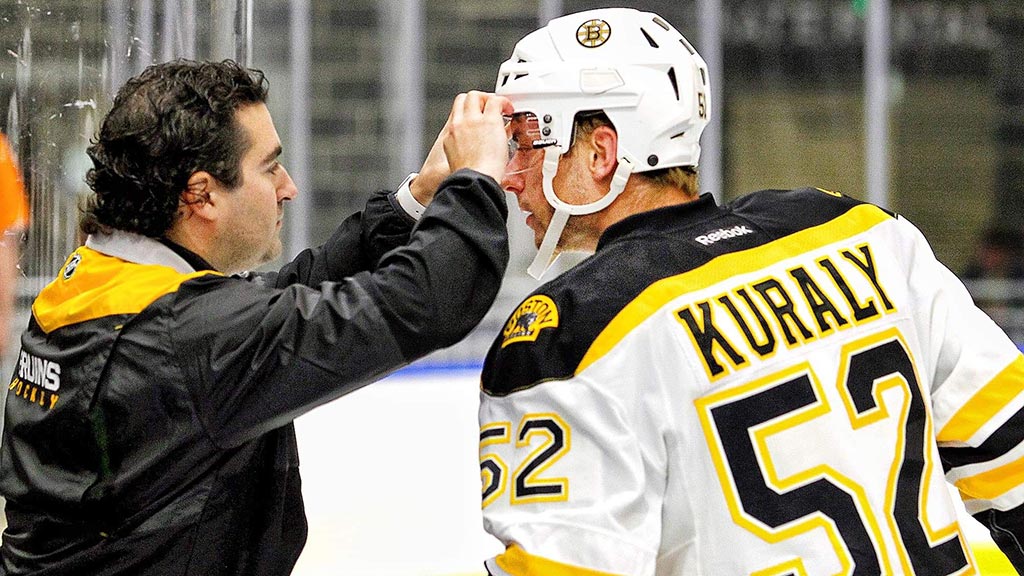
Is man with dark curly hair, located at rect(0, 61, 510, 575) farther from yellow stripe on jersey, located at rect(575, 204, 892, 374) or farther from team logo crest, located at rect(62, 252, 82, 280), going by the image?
yellow stripe on jersey, located at rect(575, 204, 892, 374)

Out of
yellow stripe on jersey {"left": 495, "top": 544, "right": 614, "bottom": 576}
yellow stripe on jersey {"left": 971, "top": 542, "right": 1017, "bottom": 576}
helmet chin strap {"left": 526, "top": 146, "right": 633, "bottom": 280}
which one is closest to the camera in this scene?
yellow stripe on jersey {"left": 495, "top": 544, "right": 614, "bottom": 576}

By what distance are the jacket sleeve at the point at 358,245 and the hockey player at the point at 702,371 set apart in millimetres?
274

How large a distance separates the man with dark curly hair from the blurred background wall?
12.6 ft

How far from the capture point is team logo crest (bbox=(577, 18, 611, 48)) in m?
1.65

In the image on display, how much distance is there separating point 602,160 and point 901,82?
7.63 m

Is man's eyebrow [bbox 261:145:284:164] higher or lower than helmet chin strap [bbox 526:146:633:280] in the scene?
higher

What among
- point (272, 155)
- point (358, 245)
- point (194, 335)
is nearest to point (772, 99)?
point (358, 245)

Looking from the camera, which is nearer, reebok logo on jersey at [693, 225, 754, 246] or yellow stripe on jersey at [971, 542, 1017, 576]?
reebok logo on jersey at [693, 225, 754, 246]

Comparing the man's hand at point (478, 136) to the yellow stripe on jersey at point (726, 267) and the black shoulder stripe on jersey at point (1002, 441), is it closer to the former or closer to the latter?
the yellow stripe on jersey at point (726, 267)

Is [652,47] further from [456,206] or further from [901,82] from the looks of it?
[901,82]

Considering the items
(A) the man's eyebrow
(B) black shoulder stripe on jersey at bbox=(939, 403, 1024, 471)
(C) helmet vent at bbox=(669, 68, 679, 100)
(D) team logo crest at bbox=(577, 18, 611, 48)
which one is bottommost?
(B) black shoulder stripe on jersey at bbox=(939, 403, 1024, 471)

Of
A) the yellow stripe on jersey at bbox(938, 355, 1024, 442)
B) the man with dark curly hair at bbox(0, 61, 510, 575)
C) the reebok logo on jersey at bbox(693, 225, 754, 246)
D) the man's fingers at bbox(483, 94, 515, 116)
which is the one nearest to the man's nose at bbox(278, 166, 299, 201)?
the man with dark curly hair at bbox(0, 61, 510, 575)

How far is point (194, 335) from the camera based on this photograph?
1489 mm

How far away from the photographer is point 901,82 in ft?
29.0
